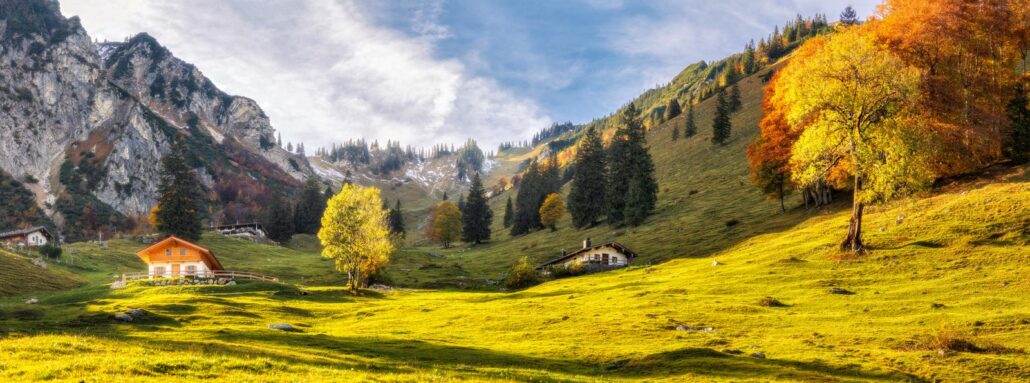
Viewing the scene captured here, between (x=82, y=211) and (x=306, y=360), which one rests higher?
(x=82, y=211)

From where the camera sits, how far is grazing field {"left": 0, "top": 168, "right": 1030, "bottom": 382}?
2159 cm

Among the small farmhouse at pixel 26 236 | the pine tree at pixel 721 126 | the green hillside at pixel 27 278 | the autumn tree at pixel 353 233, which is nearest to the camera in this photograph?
the green hillside at pixel 27 278

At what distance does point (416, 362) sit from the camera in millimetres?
25141

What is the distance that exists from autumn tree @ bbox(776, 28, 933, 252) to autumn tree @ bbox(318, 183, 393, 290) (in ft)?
159

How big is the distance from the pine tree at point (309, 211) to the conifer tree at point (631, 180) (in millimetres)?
100738

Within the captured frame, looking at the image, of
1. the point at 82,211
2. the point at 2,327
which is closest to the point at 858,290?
the point at 2,327

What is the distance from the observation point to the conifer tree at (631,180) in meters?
106

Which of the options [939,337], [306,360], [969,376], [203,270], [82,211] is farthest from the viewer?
[82,211]

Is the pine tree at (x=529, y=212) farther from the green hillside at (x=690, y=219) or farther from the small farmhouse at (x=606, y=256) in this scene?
the small farmhouse at (x=606, y=256)

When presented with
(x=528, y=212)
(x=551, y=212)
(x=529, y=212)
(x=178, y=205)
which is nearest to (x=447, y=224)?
(x=528, y=212)

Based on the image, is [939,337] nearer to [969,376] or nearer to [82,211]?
[969,376]

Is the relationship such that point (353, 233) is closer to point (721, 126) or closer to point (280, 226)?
point (280, 226)

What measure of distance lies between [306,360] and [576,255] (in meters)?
61.1

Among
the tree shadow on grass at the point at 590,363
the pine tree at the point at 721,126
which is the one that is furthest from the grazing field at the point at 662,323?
the pine tree at the point at 721,126
